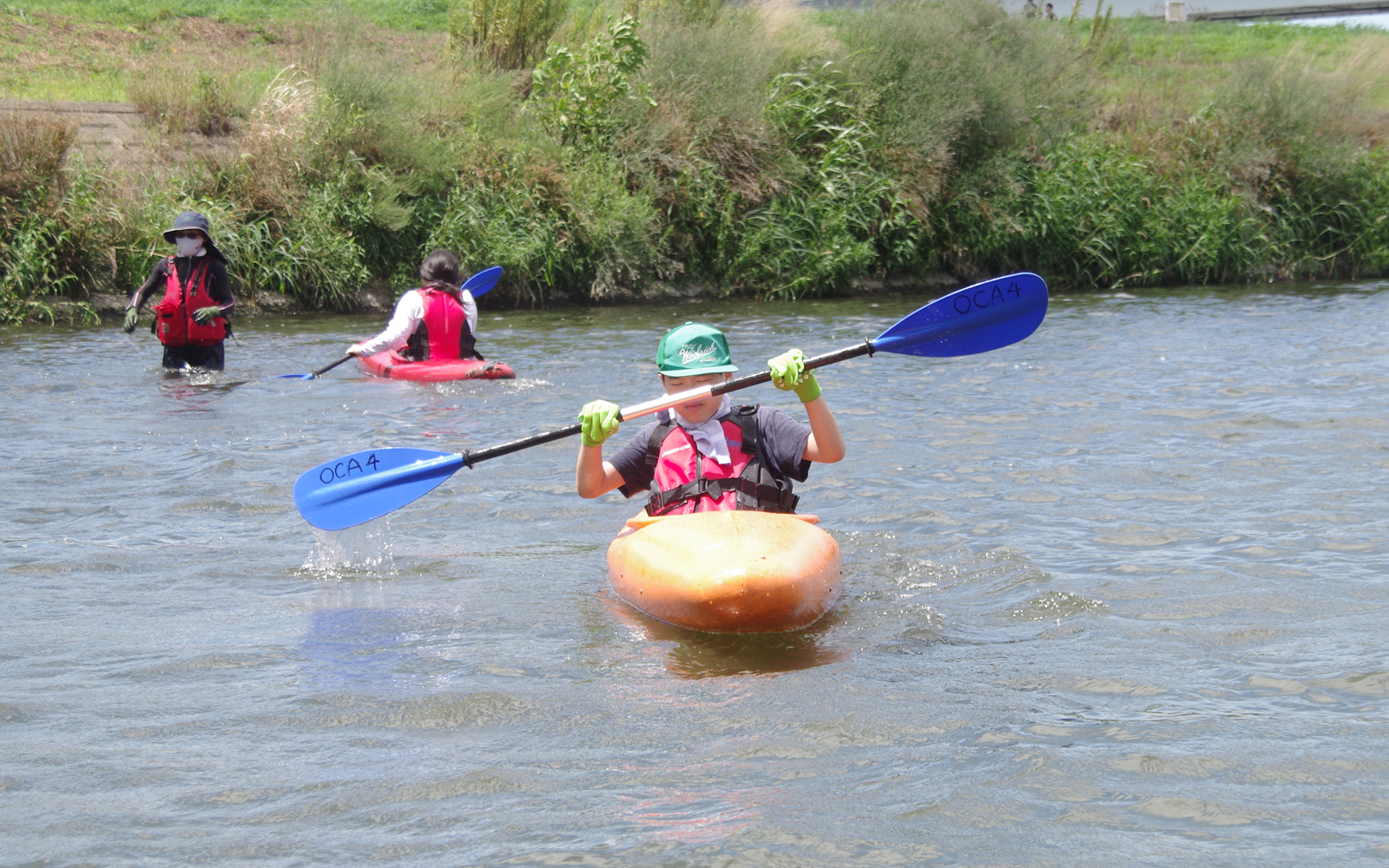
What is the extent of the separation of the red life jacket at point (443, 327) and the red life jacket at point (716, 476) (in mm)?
4610

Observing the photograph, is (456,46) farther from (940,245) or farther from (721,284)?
(940,245)

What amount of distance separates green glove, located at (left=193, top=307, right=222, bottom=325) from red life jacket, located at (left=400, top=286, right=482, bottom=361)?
4.06 ft

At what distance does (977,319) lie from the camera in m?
4.96

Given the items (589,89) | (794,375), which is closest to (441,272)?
(794,375)

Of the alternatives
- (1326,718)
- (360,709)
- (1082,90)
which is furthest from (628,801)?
(1082,90)

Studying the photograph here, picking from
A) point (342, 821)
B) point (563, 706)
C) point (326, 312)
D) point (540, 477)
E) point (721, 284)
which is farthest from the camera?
point (721, 284)

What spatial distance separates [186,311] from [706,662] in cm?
617

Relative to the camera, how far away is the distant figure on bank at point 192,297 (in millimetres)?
8516

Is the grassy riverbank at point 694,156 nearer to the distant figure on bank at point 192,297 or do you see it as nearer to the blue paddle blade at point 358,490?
the distant figure on bank at point 192,297

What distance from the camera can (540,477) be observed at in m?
6.26

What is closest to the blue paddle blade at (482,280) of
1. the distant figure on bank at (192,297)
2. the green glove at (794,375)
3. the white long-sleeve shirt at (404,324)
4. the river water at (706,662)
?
the white long-sleeve shirt at (404,324)

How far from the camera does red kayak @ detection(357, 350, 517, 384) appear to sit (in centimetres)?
852

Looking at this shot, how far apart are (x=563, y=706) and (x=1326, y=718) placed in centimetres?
184

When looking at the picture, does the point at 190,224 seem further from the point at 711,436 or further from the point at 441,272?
the point at 711,436
